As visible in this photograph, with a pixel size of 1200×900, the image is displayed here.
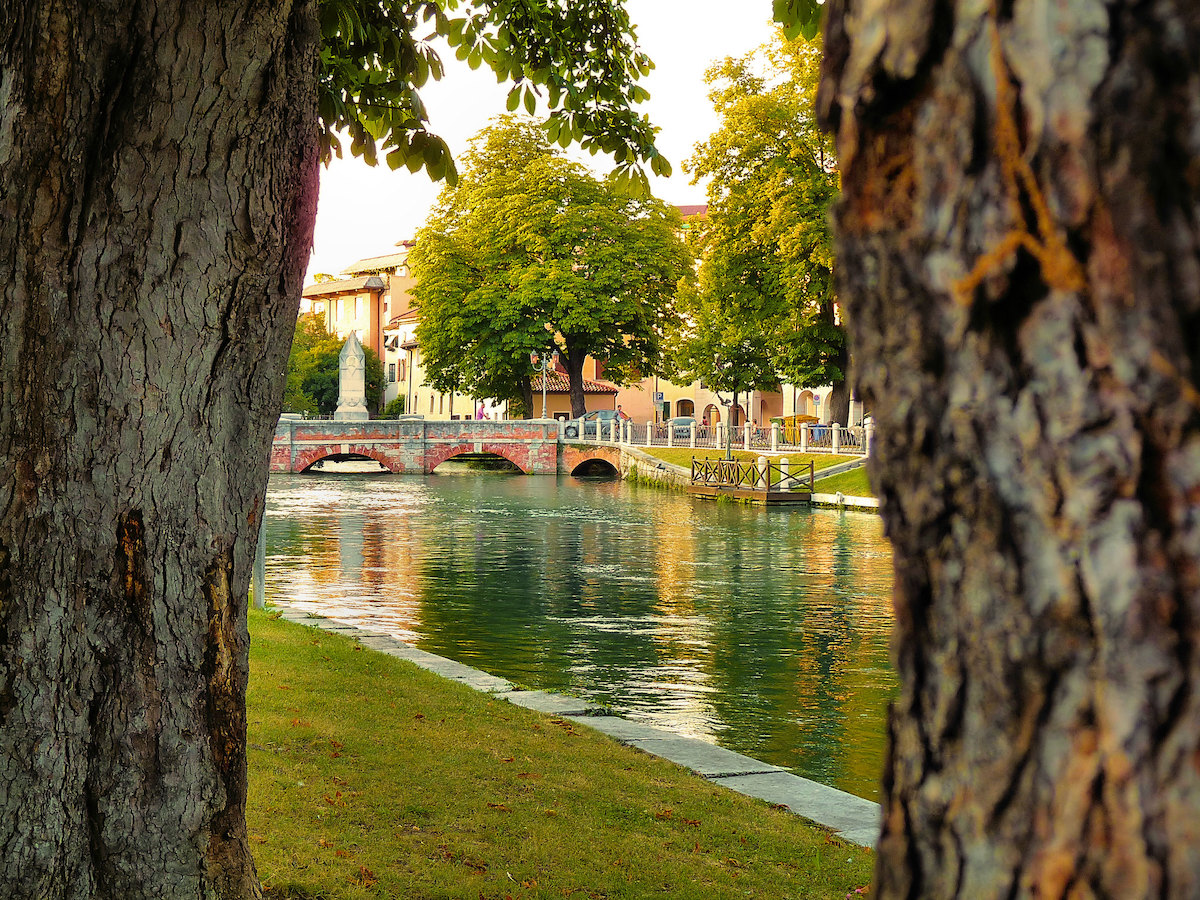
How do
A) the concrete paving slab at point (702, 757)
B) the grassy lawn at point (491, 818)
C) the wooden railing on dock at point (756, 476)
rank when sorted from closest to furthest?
the grassy lawn at point (491, 818) → the concrete paving slab at point (702, 757) → the wooden railing on dock at point (756, 476)

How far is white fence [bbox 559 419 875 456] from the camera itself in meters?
39.4

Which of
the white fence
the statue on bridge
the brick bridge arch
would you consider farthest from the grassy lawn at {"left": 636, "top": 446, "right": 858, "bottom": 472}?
the statue on bridge

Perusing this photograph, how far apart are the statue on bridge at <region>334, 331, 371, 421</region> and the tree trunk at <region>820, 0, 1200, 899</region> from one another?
182 ft

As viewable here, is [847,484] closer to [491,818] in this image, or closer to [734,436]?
[734,436]

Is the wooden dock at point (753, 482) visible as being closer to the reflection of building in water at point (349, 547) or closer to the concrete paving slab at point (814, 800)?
the reflection of building in water at point (349, 547)

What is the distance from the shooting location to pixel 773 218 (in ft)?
127

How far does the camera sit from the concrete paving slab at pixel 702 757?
6599 millimetres

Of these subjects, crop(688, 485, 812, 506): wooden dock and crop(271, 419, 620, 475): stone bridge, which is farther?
crop(271, 419, 620, 475): stone bridge

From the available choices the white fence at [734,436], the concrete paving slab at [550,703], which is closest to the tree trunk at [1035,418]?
the concrete paving slab at [550,703]

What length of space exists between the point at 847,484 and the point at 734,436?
1184cm

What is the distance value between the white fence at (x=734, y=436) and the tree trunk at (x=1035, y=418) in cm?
3672

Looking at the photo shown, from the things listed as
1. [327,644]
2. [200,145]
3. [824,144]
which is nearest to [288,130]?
[200,145]

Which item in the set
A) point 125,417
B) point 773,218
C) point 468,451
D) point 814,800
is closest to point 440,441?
point 468,451

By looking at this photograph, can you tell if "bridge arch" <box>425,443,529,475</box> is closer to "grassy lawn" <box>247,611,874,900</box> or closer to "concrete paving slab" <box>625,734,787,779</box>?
"grassy lawn" <box>247,611,874,900</box>
